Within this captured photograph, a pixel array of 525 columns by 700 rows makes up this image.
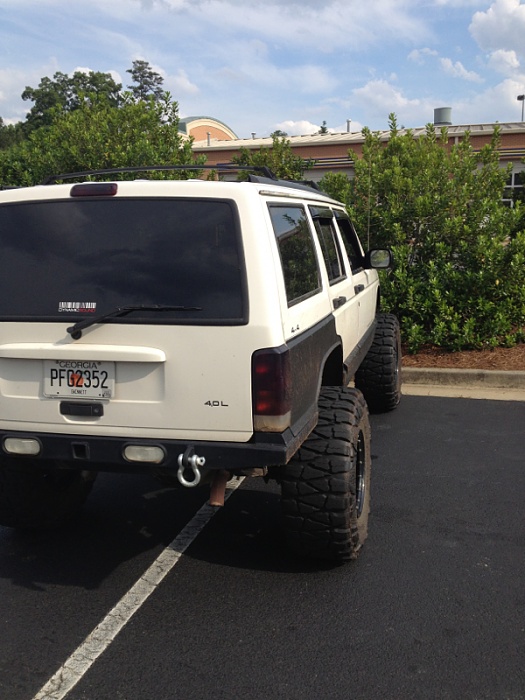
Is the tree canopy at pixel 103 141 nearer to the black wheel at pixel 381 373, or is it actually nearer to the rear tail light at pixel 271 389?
the black wheel at pixel 381 373

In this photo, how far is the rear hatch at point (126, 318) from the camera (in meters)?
2.90

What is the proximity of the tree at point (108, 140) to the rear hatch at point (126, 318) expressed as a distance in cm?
706

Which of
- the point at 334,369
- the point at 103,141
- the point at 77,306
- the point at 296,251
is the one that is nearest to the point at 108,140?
the point at 103,141

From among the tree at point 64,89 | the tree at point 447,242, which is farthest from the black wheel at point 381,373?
the tree at point 64,89

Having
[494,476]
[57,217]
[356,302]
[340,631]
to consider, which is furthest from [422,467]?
[57,217]

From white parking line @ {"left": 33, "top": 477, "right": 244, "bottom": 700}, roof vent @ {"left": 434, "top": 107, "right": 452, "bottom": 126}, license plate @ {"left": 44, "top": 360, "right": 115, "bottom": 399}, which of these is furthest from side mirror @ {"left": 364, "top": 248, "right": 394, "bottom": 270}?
roof vent @ {"left": 434, "top": 107, "right": 452, "bottom": 126}

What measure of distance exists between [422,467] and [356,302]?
1.35 metres

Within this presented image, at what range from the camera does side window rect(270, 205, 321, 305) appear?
3.20 metres

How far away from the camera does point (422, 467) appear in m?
5.07

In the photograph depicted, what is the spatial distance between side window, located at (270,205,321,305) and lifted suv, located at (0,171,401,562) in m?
0.02

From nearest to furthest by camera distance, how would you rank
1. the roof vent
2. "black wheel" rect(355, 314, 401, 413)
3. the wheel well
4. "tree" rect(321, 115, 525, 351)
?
the wheel well, "black wheel" rect(355, 314, 401, 413), "tree" rect(321, 115, 525, 351), the roof vent

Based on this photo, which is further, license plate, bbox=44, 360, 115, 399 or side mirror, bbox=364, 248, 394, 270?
side mirror, bbox=364, 248, 394, 270

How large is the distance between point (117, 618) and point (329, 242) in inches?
107

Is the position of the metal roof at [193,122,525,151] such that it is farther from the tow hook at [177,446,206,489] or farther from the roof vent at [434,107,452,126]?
the tow hook at [177,446,206,489]
